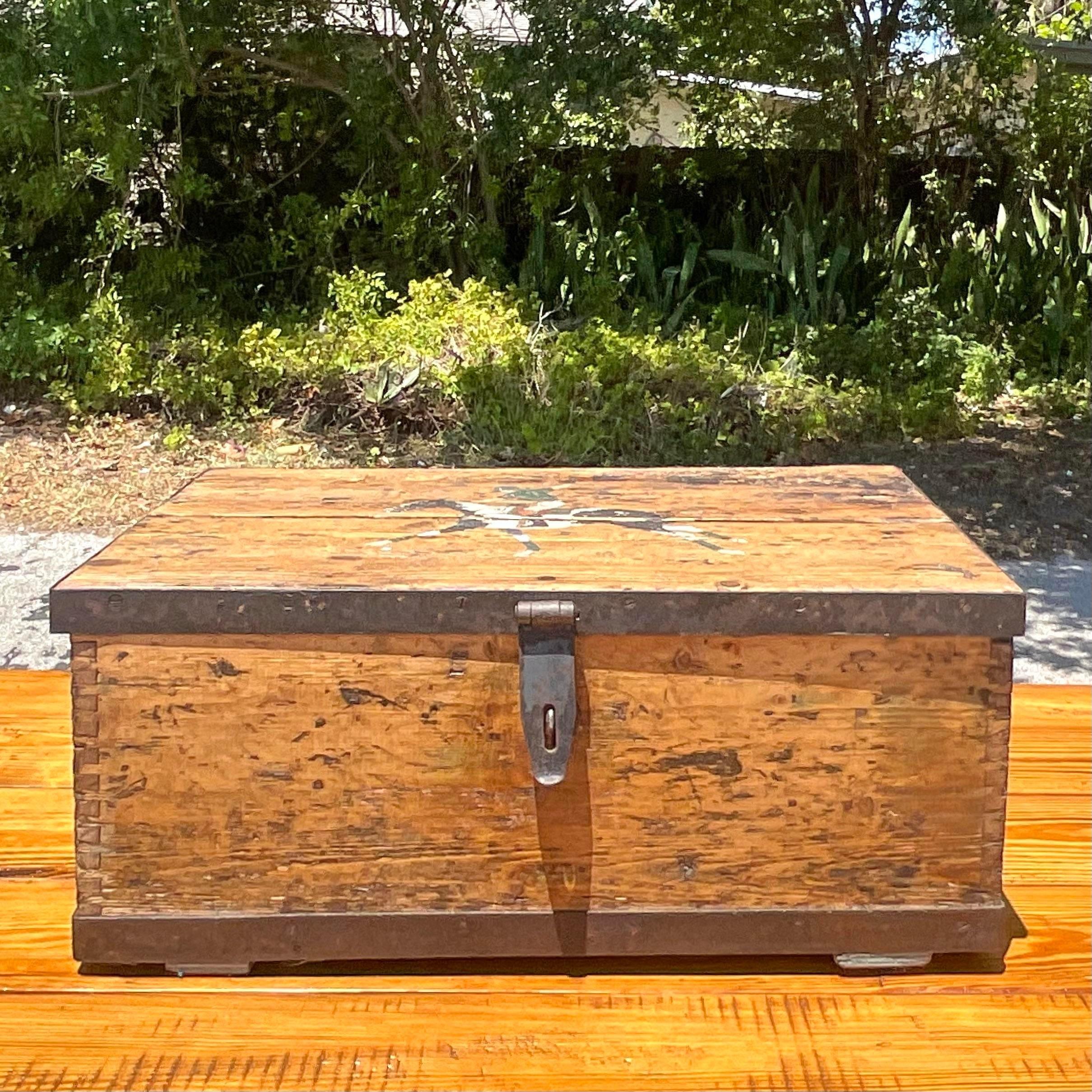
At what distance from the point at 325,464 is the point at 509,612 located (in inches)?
153

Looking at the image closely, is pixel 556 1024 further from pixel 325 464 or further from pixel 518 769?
pixel 325 464

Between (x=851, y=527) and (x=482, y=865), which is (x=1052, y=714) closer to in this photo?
(x=851, y=527)

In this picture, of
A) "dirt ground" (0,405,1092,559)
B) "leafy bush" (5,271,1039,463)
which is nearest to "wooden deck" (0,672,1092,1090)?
"dirt ground" (0,405,1092,559)

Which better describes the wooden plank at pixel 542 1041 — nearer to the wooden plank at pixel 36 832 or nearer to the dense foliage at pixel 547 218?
the wooden plank at pixel 36 832

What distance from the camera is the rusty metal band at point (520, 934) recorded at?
51.4 inches

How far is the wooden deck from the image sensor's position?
3.68ft

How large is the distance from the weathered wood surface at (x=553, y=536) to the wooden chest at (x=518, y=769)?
Answer: 0.01 m

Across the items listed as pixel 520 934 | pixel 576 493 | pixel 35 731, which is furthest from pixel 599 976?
pixel 35 731

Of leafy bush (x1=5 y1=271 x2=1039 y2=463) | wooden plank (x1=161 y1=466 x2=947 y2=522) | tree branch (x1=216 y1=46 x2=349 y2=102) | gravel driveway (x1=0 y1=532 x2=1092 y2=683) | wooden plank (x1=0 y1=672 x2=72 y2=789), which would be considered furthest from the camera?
tree branch (x1=216 y1=46 x2=349 y2=102)

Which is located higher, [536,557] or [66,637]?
[536,557]

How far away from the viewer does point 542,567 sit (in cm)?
135

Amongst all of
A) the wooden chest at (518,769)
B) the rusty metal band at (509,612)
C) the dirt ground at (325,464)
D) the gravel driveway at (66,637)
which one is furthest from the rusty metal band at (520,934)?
the dirt ground at (325,464)

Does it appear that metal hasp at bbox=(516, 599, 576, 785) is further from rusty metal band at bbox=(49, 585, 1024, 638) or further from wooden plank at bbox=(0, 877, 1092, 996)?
wooden plank at bbox=(0, 877, 1092, 996)

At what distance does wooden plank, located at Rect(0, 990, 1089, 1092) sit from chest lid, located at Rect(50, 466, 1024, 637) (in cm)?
37
